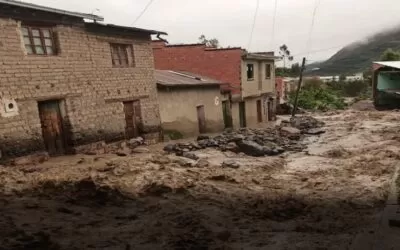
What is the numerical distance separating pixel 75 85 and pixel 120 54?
304cm

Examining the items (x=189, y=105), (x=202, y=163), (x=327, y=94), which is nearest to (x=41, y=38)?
(x=202, y=163)

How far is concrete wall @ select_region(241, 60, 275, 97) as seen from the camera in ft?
83.9

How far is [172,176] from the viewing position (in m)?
10.7

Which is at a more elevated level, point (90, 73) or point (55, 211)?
point (90, 73)

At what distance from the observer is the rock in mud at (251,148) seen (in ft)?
49.9

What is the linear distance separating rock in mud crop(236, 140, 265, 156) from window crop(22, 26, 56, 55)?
25.2ft

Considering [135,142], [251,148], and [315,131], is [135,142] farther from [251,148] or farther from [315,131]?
[315,131]

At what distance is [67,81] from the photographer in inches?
520

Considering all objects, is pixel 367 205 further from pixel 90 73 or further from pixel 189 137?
pixel 189 137

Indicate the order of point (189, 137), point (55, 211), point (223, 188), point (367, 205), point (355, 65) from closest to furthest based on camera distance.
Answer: point (55, 211) → point (367, 205) → point (223, 188) → point (189, 137) → point (355, 65)

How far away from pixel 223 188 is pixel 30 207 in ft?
14.7

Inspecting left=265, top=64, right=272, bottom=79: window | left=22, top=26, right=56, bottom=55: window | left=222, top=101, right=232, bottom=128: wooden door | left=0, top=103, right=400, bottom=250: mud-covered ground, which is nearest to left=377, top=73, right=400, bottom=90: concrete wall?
left=265, top=64, right=272, bottom=79: window

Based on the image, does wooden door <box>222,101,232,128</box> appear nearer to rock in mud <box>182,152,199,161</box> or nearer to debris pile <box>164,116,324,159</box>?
debris pile <box>164,116,324,159</box>

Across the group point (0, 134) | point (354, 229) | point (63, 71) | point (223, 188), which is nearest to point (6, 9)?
point (63, 71)
